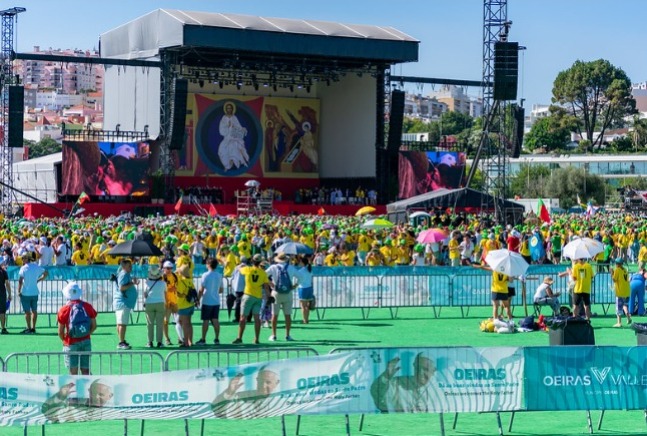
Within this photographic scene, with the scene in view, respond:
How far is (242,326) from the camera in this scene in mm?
17969

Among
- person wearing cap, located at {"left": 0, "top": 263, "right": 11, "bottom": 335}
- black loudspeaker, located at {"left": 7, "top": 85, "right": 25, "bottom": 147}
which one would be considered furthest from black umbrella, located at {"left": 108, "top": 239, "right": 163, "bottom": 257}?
black loudspeaker, located at {"left": 7, "top": 85, "right": 25, "bottom": 147}

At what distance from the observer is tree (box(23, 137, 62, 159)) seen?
14262cm

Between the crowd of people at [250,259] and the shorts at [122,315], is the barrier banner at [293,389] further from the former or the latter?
the shorts at [122,315]

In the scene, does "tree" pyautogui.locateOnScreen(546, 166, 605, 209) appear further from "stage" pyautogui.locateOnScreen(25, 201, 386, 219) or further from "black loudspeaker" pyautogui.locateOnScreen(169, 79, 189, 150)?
"black loudspeaker" pyautogui.locateOnScreen(169, 79, 189, 150)

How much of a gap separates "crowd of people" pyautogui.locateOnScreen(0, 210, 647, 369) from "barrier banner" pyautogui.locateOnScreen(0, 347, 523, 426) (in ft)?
5.46

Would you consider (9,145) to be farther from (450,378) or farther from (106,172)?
(450,378)

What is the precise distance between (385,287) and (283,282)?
180 inches

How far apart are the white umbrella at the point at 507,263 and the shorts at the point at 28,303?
6.98 metres

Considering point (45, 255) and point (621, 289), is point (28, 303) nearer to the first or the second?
point (45, 255)

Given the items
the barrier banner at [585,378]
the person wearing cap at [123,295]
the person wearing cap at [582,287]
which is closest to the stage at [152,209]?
the person wearing cap at [582,287]

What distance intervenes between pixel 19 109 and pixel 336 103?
1928 centimetres

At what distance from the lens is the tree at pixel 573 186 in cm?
8981

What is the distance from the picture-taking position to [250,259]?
18.7 metres

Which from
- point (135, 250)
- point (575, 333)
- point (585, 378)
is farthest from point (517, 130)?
point (585, 378)
